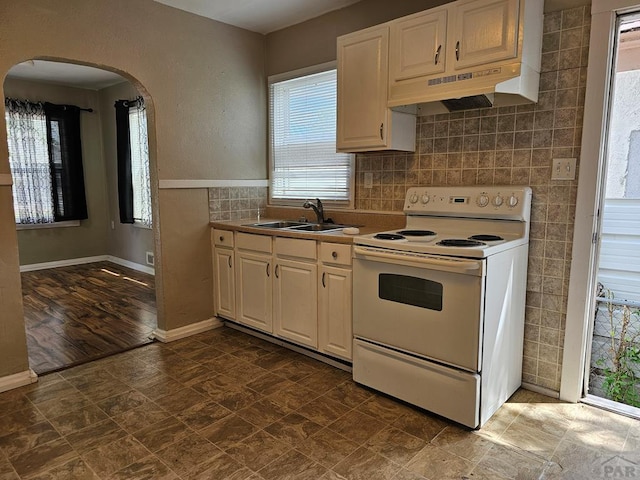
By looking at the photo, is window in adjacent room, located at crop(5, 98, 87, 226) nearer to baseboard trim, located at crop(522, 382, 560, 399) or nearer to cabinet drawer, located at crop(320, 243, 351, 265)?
cabinet drawer, located at crop(320, 243, 351, 265)

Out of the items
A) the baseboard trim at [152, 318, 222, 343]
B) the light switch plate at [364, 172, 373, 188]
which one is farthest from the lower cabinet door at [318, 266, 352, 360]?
the baseboard trim at [152, 318, 222, 343]

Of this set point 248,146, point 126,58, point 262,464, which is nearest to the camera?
point 262,464

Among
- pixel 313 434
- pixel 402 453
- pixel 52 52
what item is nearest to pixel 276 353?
pixel 313 434

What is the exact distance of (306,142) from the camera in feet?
11.9

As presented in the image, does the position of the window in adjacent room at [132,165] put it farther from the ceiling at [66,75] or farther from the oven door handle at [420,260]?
the oven door handle at [420,260]

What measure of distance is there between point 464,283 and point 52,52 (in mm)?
2736

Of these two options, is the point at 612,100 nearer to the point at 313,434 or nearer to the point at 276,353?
the point at 313,434

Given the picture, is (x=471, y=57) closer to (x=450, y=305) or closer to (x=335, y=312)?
(x=450, y=305)

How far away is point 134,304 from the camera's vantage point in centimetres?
424

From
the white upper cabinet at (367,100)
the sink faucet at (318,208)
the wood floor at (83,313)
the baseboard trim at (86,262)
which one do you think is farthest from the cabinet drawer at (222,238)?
the baseboard trim at (86,262)

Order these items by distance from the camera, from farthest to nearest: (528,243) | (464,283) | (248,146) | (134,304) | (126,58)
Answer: (134,304) < (248,146) < (126,58) < (528,243) < (464,283)

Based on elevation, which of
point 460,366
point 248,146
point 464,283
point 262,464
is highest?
point 248,146

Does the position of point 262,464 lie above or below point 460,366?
below

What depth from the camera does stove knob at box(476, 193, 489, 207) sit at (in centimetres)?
241
